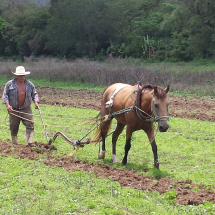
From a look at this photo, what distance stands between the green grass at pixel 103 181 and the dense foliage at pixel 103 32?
2888 cm

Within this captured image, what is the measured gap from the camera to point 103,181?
701cm

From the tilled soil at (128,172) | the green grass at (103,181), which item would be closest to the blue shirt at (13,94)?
the tilled soil at (128,172)

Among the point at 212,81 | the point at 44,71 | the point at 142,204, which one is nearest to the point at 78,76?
the point at 44,71

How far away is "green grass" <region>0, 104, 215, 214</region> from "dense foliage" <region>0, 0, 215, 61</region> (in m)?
28.9

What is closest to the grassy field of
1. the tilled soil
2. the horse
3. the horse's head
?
the tilled soil

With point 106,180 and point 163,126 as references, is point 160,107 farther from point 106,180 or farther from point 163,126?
point 106,180

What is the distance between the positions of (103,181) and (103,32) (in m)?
43.7

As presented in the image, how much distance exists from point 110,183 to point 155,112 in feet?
5.58

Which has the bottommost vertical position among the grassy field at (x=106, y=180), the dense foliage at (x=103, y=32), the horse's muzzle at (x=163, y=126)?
the grassy field at (x=106, y=180)

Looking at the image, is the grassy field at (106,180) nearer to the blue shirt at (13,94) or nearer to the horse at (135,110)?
the blue shirt at (13,94)

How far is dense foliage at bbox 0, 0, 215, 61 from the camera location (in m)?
44.4

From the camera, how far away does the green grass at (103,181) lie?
18.8 feet

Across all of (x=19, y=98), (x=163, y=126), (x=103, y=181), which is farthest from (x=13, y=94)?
(x=163, y=126)

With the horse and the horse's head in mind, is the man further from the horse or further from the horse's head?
the horse's head
